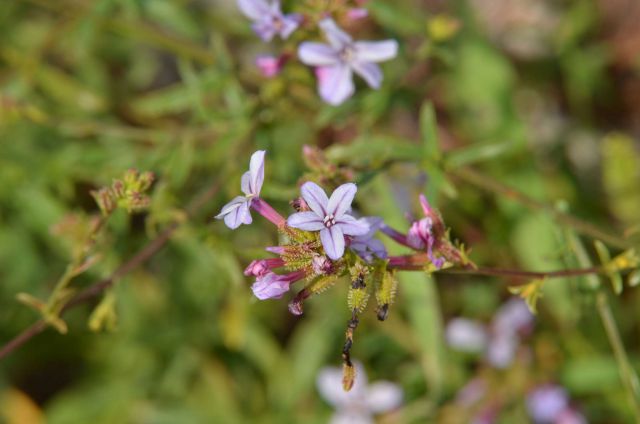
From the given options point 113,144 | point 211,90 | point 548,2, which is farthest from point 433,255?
point 548,2

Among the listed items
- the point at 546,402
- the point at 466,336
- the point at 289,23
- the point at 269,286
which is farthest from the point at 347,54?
the point at 546,402

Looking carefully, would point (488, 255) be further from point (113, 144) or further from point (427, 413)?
point (113, 144)

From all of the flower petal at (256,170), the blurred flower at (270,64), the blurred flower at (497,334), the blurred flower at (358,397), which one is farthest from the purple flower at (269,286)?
the blurred flower at (497,334)

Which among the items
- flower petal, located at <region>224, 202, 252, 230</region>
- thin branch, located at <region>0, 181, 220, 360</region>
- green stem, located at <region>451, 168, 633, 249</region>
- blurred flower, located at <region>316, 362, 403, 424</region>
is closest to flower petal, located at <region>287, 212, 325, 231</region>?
flower petal, located at <region>224, 202, 252, 230</region>

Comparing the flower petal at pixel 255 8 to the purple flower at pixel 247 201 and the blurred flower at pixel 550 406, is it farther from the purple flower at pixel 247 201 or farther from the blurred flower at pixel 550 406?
the blurred flower at pixel 550 406

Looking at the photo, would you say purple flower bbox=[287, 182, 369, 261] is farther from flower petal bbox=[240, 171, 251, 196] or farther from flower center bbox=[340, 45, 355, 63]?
flower center bbox=[340, 45, 355, 63]

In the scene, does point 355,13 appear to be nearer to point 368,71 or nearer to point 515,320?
point 368,71
